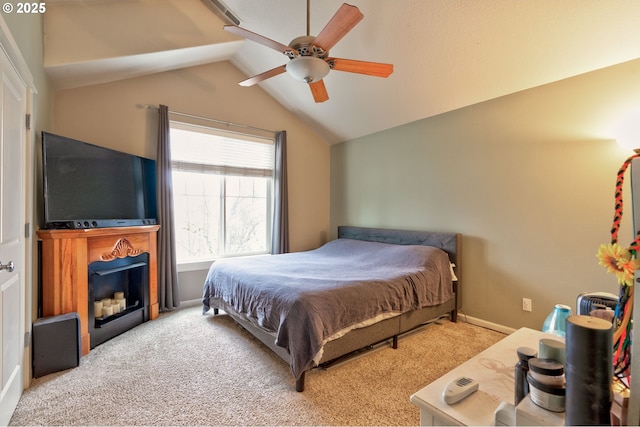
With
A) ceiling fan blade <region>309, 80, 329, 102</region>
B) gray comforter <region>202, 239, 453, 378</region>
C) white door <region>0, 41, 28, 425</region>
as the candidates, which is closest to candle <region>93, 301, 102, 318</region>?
white door <region>0, 41, 28, 425</region>

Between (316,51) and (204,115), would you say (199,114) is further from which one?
(316,51)

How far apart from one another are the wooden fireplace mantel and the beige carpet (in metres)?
0.44

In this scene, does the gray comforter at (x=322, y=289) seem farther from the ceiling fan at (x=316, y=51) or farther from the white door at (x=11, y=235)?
the ceiling fan at (x=316, y=51)

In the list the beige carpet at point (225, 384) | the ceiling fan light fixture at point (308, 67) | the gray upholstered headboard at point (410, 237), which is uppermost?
the ceiling fan light fixture at point (308, 67)

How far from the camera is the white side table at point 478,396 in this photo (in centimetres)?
89

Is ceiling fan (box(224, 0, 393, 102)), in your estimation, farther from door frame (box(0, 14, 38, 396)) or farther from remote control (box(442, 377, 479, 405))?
remote control (box(442, 377, 479, 405))

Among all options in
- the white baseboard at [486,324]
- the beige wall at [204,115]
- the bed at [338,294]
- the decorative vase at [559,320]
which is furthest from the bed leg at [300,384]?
the beige wall at [204,115]

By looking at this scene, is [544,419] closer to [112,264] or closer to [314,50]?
[314,50]

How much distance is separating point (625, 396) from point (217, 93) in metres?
4.44

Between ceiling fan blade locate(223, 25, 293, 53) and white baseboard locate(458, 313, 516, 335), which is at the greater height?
ceiling fan blade locate(223, 25, 293, 53)

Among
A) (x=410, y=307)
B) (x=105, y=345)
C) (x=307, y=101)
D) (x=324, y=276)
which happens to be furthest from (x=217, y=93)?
(x=410, y=307)

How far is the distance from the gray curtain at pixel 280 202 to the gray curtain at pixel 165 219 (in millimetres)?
1414

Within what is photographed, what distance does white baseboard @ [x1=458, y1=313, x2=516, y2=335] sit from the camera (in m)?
3.00

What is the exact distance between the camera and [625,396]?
715 mm
